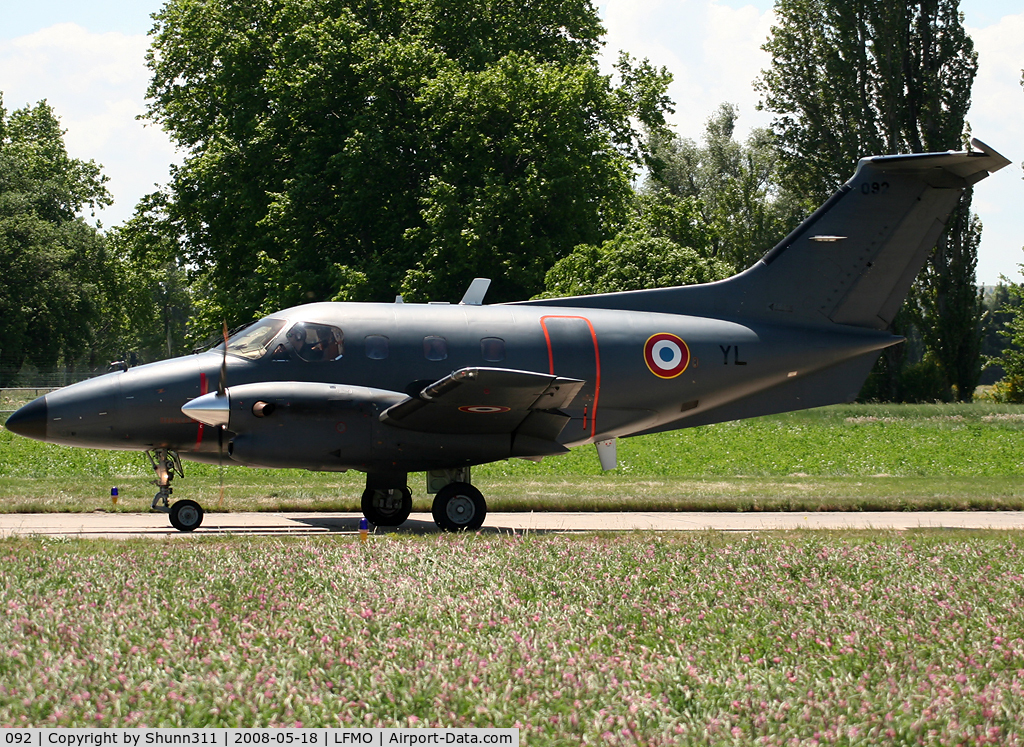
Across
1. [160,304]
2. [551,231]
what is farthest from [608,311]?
[160,304]

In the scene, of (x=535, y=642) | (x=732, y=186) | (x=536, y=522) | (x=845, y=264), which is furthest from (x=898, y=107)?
(x=535, y=642)

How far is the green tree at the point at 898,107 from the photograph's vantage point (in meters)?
48.9

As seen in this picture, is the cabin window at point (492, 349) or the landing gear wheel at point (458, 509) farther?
the cabin window at point (492, 349)

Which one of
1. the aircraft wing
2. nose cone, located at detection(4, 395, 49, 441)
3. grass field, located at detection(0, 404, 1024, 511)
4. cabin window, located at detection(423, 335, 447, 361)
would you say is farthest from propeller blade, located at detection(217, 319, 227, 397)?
grass field, located at detection(0, 404, 1024, 511)

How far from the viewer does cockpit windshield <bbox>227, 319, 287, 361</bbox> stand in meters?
15.2

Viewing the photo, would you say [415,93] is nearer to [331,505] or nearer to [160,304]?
[331,505]

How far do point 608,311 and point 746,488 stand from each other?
23.1 ft

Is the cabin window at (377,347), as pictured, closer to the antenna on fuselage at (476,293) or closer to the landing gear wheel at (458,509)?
the antenna on fuselage at (476,293)

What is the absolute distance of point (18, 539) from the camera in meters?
12.3

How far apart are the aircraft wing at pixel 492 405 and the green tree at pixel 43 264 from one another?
41.2 meters

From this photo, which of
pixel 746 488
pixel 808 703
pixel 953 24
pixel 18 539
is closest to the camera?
pixel 808 703

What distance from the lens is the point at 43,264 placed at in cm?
5872

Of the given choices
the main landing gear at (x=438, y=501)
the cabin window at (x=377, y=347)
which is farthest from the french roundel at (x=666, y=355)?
the cabin window at (x=377, y=347)

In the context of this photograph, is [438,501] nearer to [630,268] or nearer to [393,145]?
[630,268]
